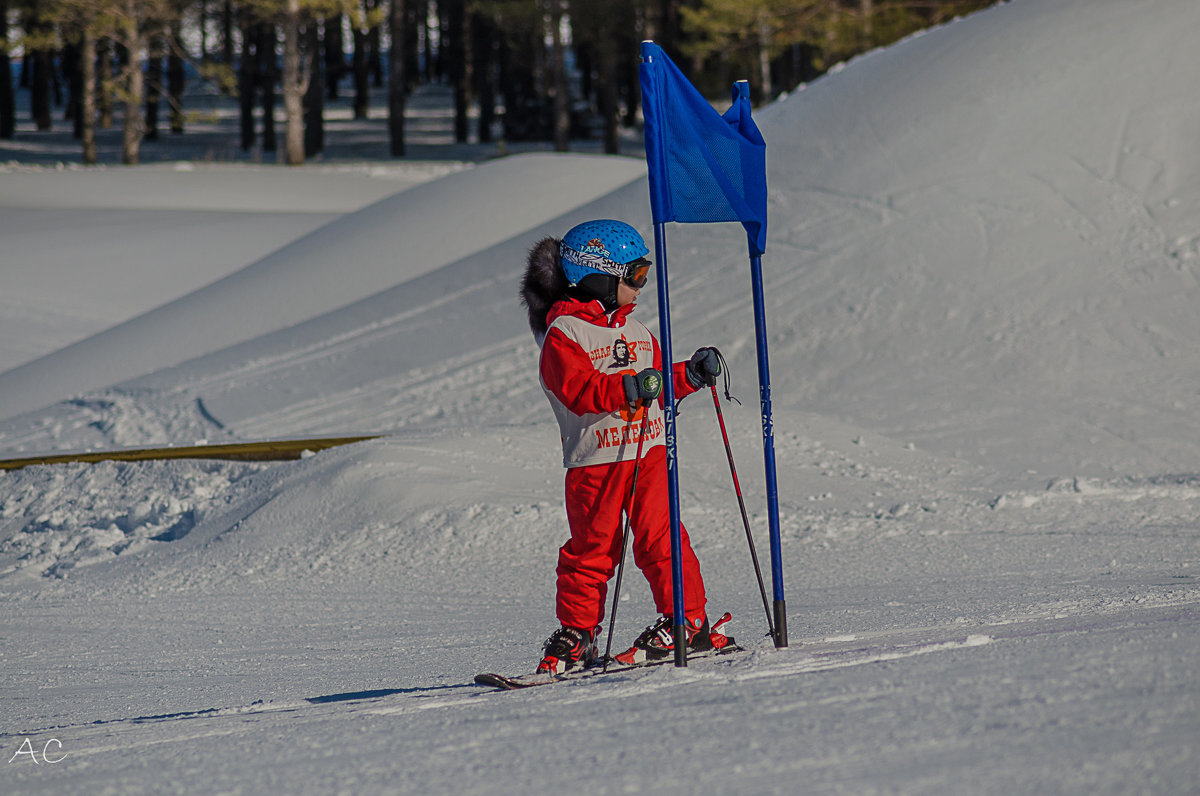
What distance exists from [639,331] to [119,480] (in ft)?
13.8

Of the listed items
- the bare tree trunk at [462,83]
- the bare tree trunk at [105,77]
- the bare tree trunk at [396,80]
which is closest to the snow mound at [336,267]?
the bare tree trunk at [105,77]

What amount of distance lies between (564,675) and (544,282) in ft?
3.50

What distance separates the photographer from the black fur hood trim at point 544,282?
322cm

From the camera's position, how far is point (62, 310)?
12867 millimetres

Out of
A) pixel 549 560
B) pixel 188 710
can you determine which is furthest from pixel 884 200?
A: pixel 188 710

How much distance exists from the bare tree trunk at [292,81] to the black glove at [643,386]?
21605 mm

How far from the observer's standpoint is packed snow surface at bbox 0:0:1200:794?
225 centimetres

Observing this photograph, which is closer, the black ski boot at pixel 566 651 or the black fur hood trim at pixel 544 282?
the black ski boot at pixel 566 651

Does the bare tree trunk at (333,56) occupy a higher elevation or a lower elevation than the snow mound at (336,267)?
higher

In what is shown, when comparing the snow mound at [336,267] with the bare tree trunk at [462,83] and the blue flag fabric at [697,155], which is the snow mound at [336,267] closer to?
the blue flag fabric at [697,155]

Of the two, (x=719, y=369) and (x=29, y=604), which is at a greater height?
(x=719, y=369)

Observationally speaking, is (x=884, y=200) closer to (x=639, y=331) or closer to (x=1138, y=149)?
(x=1138, y=149)

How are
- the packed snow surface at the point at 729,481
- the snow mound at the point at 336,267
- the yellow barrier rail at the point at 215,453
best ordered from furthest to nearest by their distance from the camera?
the snow mound at the point at 336,267, the yellow barrier rail at the point at 215,453, the packed snow surface at the point at 729,481

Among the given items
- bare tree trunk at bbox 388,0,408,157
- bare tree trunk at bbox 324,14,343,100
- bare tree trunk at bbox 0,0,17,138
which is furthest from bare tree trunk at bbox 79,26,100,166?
bare tree trunk at bbox 324,14,343,100
